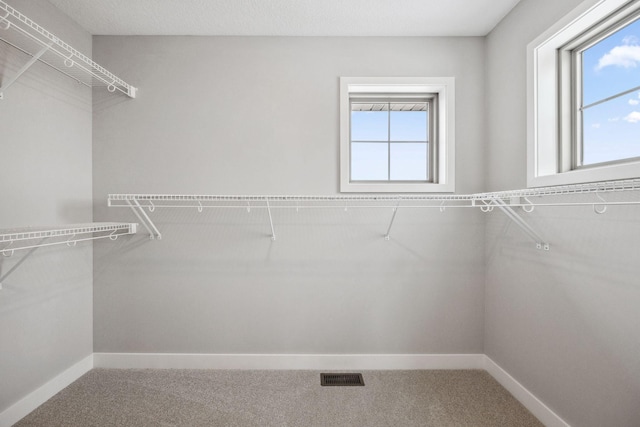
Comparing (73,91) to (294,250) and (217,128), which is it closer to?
(217,128)

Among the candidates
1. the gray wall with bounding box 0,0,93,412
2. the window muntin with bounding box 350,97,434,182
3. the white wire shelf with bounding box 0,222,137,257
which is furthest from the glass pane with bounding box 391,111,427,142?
the gray wall with bounding box 0,0,93,412

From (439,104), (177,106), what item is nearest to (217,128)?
(177,106)

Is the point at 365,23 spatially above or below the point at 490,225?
above

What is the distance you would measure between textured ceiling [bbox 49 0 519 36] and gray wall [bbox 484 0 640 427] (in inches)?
11.3

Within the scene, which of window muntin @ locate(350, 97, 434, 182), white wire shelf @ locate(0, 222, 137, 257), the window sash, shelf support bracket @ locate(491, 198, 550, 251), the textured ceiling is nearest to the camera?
white wire shelf @ locate(0, 222, 137, 257)

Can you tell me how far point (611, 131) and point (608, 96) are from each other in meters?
0.17

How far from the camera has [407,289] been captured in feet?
7.37

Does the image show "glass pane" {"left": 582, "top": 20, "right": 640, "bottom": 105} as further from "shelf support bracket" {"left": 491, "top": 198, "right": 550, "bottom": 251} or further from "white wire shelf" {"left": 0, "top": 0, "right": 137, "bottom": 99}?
"white wire shelf" {"left": 0, "top": 0, "right": 137, "bottom": 99}

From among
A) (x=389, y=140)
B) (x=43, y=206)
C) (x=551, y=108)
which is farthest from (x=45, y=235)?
(x=551, y=108)

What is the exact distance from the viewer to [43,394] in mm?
1827

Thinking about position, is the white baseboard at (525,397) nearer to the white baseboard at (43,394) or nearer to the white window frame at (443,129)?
the white window frame at (443,129)

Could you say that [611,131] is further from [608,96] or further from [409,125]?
[409,125]

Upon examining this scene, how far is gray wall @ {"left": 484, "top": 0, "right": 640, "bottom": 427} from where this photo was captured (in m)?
1.29

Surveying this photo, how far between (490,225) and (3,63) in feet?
9.65
